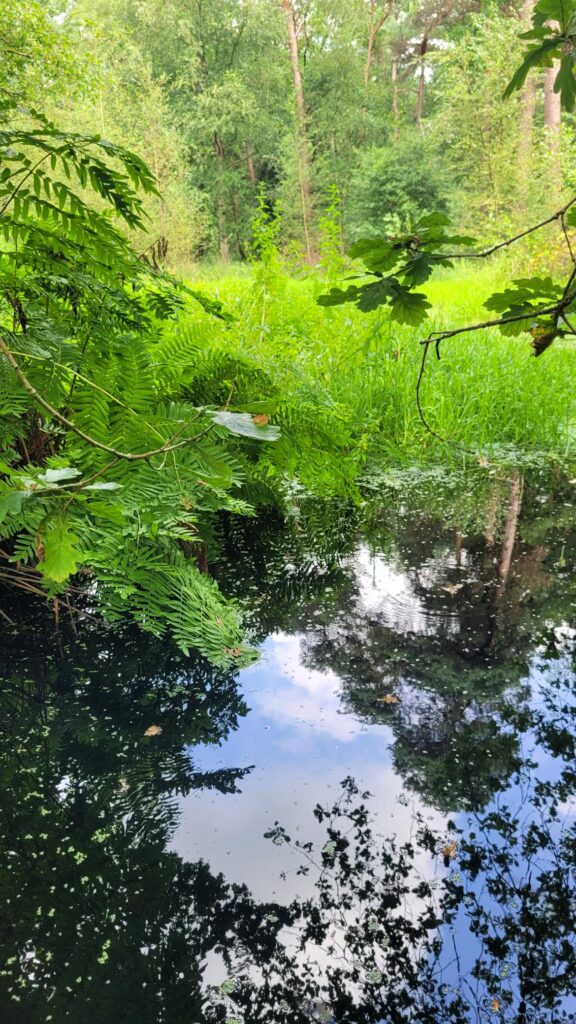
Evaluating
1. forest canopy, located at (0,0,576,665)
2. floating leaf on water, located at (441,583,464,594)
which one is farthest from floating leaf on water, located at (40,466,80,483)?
floating leaf on water, located at (441,583,464,594)

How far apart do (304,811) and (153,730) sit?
39 centimetres

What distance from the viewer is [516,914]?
962 millimetres

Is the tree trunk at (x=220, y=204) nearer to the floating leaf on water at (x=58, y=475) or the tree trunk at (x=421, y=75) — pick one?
the tree trunk at (x=421, y=75)

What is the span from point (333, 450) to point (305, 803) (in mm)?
1224

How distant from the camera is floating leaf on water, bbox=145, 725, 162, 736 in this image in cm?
136

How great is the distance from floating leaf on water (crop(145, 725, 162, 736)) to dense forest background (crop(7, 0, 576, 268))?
9935 mm

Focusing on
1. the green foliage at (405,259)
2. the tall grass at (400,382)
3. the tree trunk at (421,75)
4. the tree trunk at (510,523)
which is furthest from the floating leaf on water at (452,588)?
the tree trunk at (421,75)

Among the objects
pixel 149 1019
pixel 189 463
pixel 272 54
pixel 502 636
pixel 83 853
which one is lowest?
pixel 149 1019

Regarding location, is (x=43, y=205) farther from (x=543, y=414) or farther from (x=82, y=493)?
(x=543, y=414)

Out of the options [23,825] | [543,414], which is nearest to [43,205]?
[23,825]

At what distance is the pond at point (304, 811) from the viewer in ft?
2.93

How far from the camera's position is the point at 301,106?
60.9 ft

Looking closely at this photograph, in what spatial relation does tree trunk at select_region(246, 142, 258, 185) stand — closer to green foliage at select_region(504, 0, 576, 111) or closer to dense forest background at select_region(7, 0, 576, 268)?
dense forest background at select_region(7, 0, 576, 268)

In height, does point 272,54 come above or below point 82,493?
above
